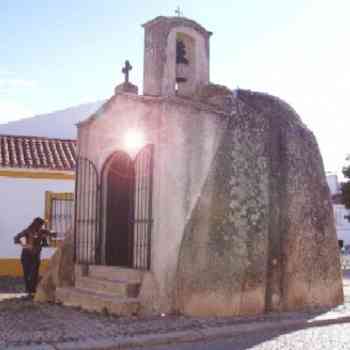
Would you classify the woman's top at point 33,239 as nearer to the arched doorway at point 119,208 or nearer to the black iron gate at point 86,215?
the black iron gate at point 86,215

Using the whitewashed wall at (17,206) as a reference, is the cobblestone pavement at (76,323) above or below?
below

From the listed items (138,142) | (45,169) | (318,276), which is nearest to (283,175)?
→ (318,276)

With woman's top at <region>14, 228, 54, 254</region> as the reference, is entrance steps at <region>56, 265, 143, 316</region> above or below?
below

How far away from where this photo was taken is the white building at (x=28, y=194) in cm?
1617

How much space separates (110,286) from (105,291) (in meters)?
0.21

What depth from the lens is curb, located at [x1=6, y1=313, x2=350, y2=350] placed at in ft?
21.9

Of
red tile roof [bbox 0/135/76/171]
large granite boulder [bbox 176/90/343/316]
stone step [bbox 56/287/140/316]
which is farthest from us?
red tile roof [bbox 0/135/76/171]

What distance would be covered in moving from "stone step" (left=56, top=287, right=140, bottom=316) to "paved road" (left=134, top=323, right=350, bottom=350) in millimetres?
1722

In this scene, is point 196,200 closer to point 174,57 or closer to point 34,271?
point 174,57

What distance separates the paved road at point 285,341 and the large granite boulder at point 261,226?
1.26m

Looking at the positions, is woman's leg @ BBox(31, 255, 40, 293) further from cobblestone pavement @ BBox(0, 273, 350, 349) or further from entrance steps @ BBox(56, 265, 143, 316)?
cobblestone pavement @ BBox(0, 273, 350, 349)

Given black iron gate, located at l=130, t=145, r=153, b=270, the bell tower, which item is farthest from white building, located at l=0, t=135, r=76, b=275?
black iron gate, located at l=130, t=145, r=153, b=270

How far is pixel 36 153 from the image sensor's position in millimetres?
17438

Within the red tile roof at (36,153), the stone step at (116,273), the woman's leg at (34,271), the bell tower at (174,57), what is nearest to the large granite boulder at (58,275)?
the stone step at (116,273)
